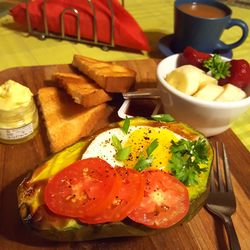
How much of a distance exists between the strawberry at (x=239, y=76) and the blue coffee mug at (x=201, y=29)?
43 centimetres

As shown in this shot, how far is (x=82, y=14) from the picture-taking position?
5.16ft

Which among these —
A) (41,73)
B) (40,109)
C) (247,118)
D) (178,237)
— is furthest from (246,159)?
(41,73)

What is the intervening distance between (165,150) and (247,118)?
1.87 feet

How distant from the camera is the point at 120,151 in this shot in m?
0.81

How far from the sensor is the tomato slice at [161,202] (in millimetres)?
717

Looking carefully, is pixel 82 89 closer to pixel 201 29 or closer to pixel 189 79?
pixel 189 79

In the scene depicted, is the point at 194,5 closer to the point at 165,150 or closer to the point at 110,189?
the point at 165,150

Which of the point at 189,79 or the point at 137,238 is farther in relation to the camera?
the point at 189,79

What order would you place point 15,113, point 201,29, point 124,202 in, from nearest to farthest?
point 124,202 < point 15,113 < point 201,29

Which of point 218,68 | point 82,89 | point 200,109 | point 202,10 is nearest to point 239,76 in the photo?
point 218,68

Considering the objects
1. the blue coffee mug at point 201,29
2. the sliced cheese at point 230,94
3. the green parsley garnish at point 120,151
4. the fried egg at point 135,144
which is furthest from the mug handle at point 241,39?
the green parsley garnish at point 120,151

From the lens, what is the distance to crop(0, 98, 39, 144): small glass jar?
3.22 ft

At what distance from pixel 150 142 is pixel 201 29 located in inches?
31.2

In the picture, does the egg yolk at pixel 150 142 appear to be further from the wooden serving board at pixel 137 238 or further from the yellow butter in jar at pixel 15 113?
the yellow butter in jar at pixel 15 113
